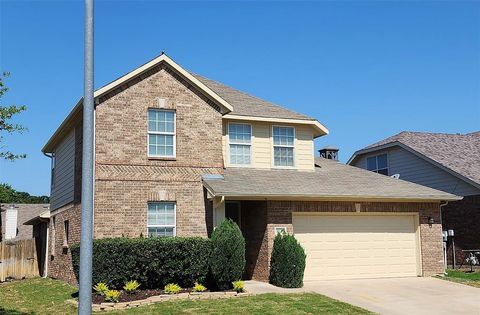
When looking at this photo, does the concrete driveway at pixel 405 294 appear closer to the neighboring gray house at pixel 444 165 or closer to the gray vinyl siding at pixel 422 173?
the neighboring gray house at pixel 444 165

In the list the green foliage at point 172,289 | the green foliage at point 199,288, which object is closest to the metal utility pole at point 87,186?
the green foliage at point 172,289

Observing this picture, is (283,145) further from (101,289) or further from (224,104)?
(101,289)

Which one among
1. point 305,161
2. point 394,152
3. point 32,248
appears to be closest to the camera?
point 305,161

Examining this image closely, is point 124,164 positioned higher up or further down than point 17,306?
higher up

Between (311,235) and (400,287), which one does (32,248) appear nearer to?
(311,235)

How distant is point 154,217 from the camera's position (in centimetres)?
1833

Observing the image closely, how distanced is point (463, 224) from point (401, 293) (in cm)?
1031

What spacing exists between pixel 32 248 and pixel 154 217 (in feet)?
38.7

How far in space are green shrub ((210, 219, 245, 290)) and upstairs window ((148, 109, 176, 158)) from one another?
151 inches

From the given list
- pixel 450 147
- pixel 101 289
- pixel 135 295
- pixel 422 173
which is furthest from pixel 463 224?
pixel 101 289

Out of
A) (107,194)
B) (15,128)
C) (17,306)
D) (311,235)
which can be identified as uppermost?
(15,128)

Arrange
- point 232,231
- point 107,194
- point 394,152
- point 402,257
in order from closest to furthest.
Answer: point 232,231, point 107,194, point 402,257, point 394,152

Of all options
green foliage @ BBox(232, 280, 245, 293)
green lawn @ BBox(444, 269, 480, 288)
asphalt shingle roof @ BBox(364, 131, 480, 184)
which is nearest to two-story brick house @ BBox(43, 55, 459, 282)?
green lawn @ BBox(444, 269, 480, 288)

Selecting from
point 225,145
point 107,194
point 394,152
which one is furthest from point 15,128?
point 394,152
